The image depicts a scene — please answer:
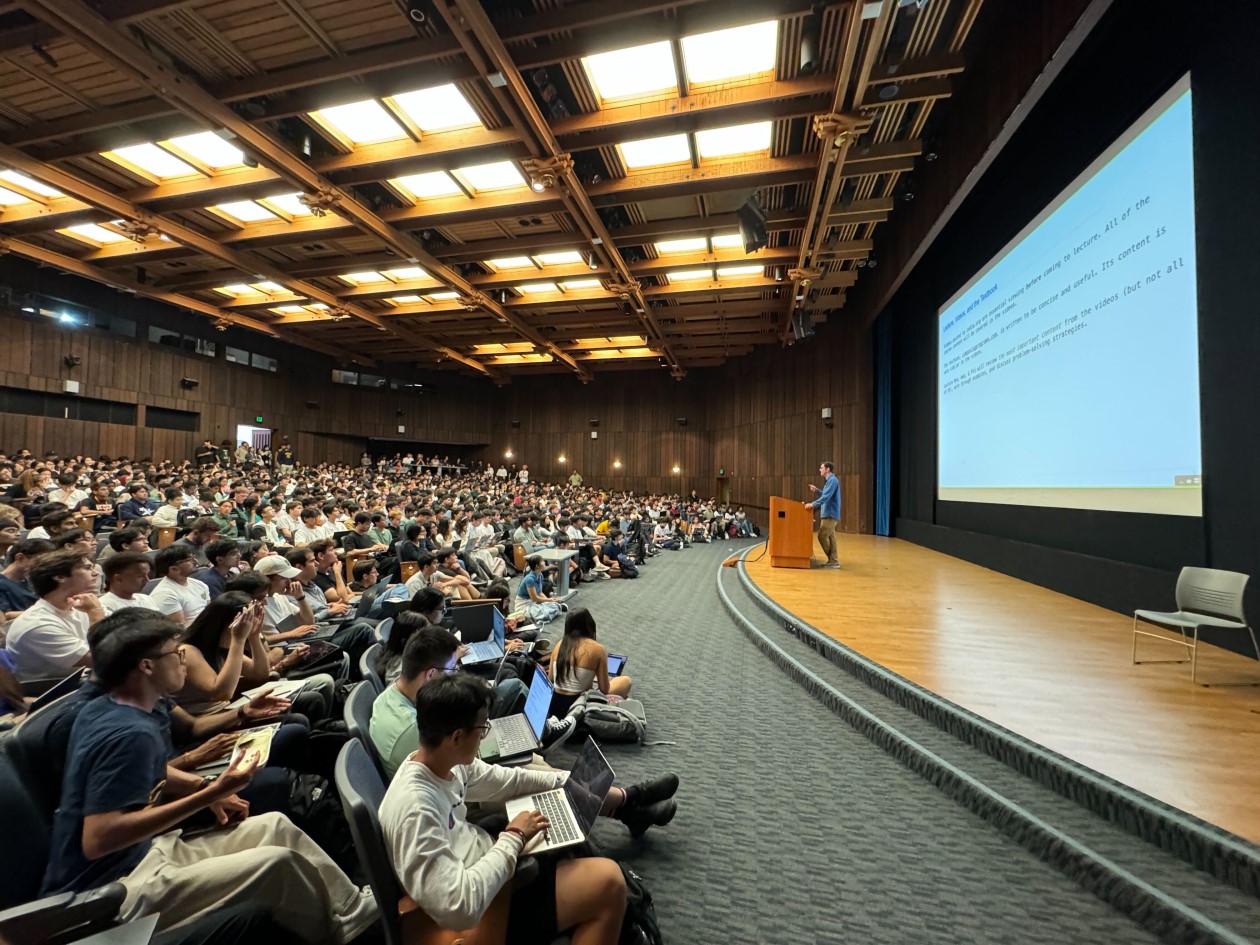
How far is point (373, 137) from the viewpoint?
638 centimetres

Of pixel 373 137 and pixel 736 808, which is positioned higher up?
pixel 373 137

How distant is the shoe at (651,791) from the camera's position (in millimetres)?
2139

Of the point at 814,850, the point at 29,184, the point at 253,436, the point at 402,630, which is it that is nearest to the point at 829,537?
the point at 814,850

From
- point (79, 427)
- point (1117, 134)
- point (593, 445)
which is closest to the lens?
point (1117, 134)

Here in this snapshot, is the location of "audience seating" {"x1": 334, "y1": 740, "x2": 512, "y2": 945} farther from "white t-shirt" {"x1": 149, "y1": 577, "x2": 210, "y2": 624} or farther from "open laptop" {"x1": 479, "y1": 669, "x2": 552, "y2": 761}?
"white t-shirt" {"x1": 149, "y1": 577, "x2": 210, "y2": 624}

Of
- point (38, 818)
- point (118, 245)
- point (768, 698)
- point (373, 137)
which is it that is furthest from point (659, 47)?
point (118, 245)

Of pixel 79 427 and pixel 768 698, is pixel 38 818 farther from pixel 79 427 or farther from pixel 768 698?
pixel 79 427

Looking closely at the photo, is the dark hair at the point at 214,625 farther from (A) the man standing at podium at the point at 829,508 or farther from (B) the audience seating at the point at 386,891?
(A) the man standing at podium at the point at 829,508

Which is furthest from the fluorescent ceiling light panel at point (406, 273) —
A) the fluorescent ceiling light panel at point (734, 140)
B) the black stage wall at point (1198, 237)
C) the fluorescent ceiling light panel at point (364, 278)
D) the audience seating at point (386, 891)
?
the audience seating at point (386, 891)

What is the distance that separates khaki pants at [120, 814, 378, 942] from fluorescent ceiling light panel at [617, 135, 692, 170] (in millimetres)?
6585

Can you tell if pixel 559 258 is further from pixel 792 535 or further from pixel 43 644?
pixel 43 644

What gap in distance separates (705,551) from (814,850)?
10.2 metres

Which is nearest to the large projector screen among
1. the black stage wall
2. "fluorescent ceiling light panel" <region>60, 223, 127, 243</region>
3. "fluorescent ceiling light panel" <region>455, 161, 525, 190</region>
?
the black stage wall

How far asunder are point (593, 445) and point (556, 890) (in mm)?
19267
